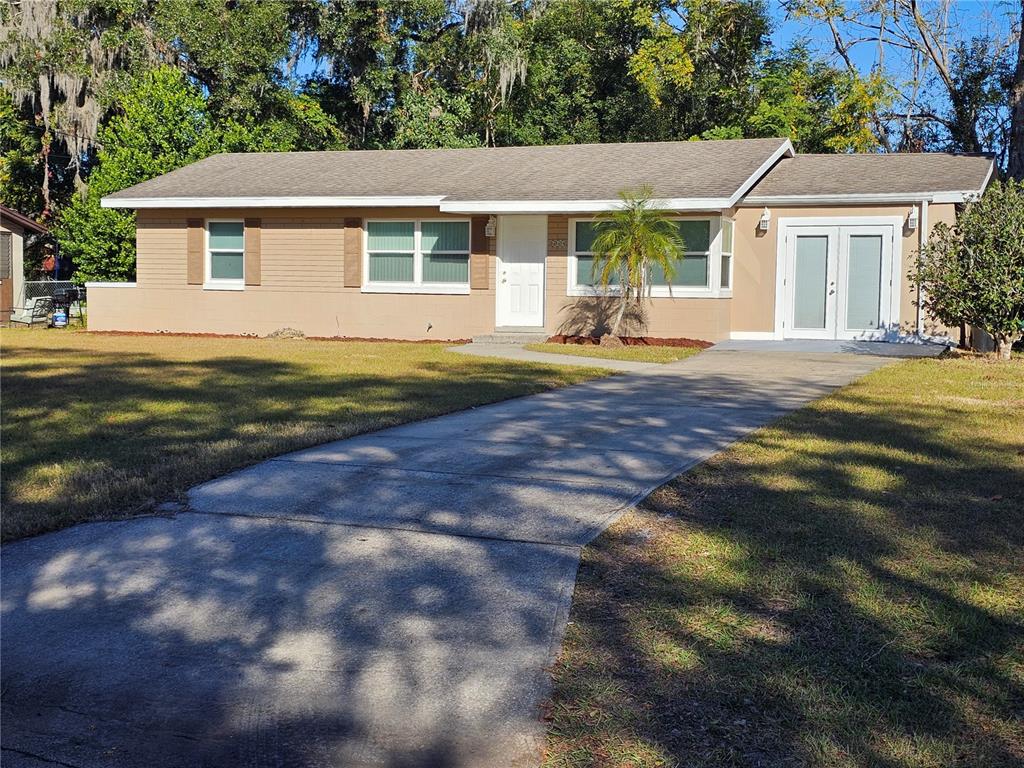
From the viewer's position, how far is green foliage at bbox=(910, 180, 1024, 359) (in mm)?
14844

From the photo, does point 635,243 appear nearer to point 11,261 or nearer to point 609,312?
point 609,312

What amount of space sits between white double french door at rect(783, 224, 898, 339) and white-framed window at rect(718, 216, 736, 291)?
3.14ft

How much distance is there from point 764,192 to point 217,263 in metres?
10.8

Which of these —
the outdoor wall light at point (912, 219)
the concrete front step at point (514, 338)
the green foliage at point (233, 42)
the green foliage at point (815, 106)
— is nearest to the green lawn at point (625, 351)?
the concrete front step at point (514, 338)

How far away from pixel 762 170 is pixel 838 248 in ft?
6.59

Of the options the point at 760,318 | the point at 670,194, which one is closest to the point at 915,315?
the point at 760,318

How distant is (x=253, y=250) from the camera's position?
71.8 feet

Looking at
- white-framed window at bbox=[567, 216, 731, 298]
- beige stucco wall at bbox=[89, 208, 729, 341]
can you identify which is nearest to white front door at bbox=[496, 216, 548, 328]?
beige stucco wall at bbox=[89, 208, 729, 341]

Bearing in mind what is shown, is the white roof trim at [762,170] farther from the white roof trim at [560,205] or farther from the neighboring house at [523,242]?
the white roof trim at [560,205]

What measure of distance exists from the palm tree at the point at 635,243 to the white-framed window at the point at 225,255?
7618 mm

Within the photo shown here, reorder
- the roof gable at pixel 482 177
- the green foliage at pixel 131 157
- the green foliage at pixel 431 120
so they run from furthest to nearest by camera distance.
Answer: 1. the green foliage at pixel 431 120
2. the green foliage at pixel 131 157
3. the roof gable at pixel 482 177

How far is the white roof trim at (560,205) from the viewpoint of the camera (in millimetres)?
18036

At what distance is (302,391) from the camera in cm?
1150

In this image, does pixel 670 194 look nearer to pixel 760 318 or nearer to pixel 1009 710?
pixel 760 318
